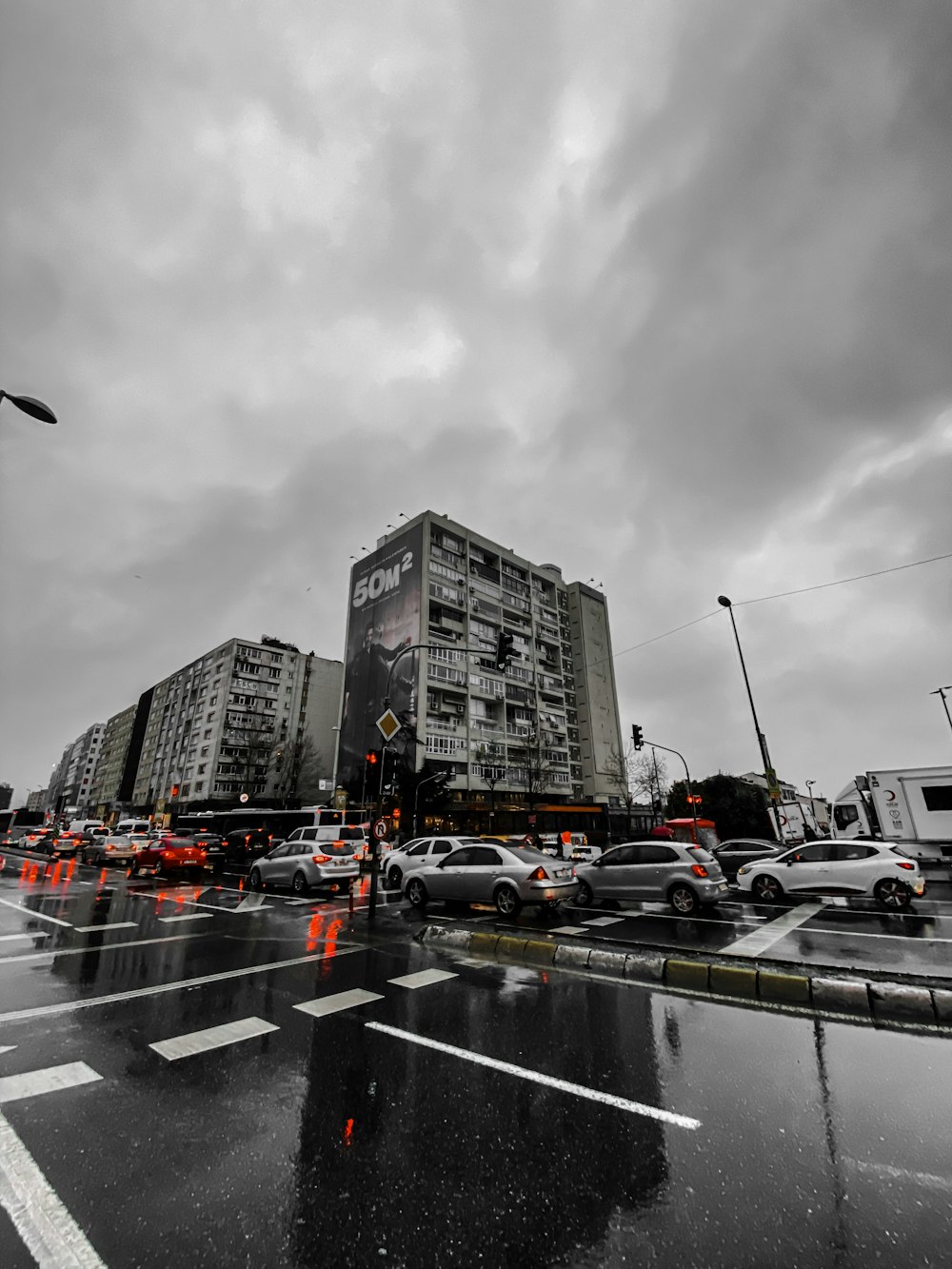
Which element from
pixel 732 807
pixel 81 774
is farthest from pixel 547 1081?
pixel 81 774

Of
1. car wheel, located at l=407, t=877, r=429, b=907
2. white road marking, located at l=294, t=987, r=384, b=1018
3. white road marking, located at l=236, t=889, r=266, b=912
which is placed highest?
car wheel, located at l=407, t=877, r=429, b=907

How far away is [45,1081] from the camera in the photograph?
442 centimetres

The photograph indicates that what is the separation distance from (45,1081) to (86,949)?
19.1 feet

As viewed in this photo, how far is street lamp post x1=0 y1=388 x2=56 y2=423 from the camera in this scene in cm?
882

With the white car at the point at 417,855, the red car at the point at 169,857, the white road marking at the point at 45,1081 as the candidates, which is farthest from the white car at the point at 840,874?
the red car at the point at 169,857

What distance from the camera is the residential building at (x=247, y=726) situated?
76188 mm

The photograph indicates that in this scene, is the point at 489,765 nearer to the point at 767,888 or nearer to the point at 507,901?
the point at 767,888

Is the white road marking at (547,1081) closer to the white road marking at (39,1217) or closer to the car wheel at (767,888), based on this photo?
the white road marking at (39,1217)

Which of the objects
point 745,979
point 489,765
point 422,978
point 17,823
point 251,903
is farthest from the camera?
point 489,765

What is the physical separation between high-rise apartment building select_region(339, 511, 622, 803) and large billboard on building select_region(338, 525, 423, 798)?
16cm

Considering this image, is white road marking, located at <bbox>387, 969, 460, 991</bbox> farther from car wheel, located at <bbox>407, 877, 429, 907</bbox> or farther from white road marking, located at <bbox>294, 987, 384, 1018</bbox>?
car wheel, located at <bbox>407, 877, 429, 907</bbox>

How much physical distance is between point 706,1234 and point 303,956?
725cm

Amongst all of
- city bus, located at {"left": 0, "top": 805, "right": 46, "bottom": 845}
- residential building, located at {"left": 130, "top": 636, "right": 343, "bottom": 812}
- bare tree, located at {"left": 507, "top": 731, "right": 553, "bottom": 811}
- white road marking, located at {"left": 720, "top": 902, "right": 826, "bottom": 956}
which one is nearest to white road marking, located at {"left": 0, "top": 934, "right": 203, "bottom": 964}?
white road marking, located at {"left": 720, "top": 902, "right": 826, "bottom": 956}

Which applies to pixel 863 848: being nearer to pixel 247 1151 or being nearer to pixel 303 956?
pixel 303 956
